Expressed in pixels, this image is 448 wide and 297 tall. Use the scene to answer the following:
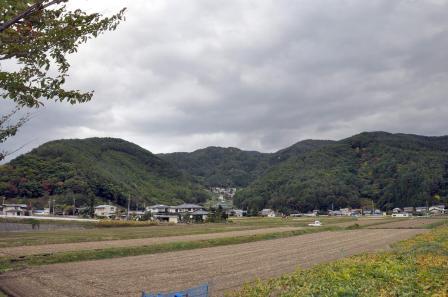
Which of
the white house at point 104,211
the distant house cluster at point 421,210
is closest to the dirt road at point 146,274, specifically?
the white house at point 104,211

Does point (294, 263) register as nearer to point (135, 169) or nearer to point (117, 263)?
point (117, 263)

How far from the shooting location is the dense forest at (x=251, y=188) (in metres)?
118

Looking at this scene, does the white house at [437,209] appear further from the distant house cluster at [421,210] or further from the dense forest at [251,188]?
the dense forest at [251,188]

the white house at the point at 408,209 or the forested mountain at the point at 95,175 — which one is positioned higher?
the forested mountain at the point at 95,175

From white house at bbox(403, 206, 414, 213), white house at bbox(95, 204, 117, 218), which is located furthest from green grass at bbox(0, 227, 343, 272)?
white house at bbox(403, 206, 414, 213)

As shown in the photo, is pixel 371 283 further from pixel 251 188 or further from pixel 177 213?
pixel 251 188

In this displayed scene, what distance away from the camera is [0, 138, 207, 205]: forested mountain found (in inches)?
4469

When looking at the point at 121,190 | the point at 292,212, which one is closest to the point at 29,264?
the point at 121,190

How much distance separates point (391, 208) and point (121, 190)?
322ft

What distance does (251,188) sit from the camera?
195250 mm

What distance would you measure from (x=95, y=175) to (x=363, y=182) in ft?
356

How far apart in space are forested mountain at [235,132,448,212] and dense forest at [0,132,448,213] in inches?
13.2

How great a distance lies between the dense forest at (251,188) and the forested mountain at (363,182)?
0.34 meters

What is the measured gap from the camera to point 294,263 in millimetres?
23359
